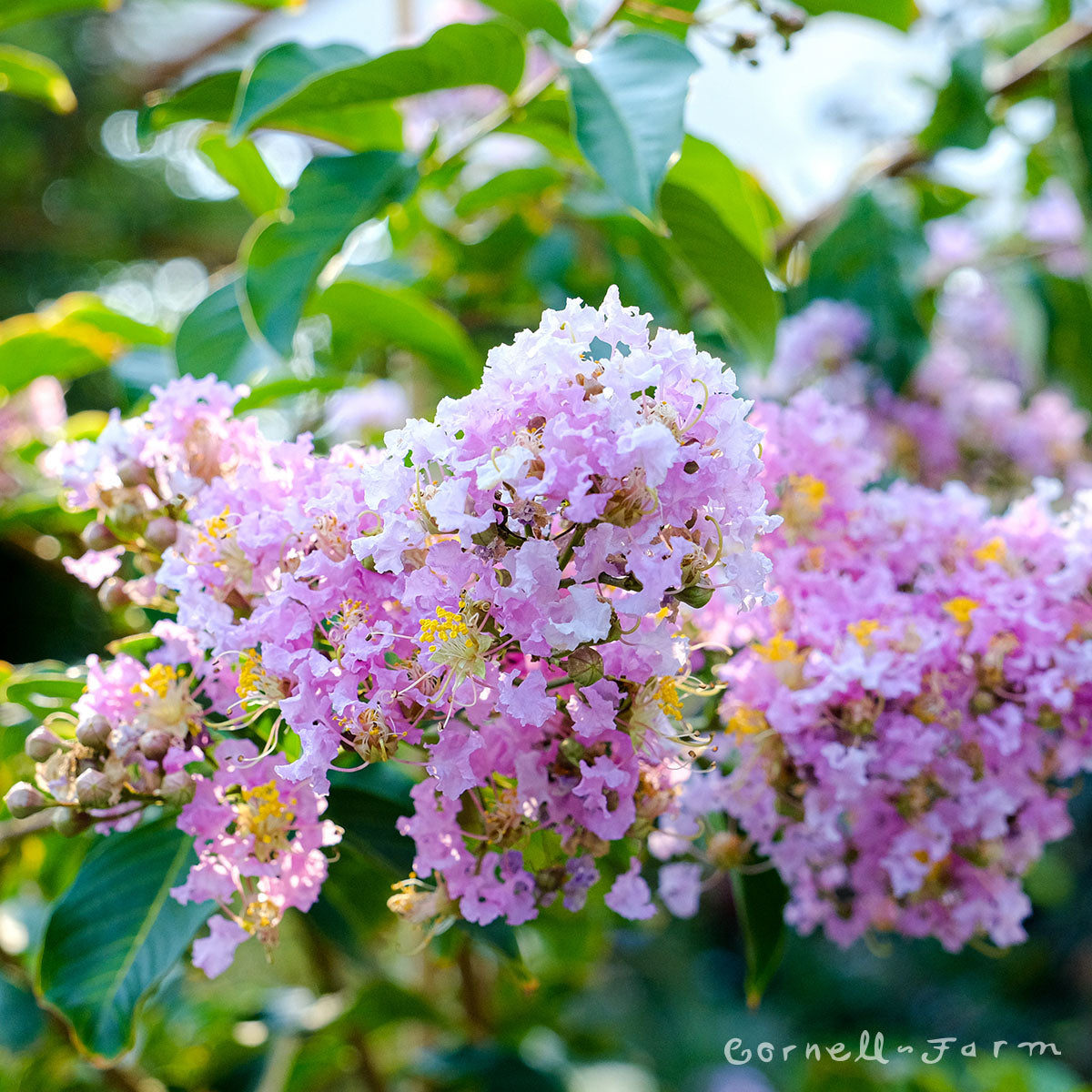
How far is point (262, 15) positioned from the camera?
9.09 feet

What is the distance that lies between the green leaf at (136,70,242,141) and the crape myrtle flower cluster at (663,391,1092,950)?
602mm

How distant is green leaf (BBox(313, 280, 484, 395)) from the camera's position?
103cm

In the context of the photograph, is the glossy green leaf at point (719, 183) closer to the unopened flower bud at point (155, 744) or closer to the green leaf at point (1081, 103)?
the green leaf at point (1081, 103)

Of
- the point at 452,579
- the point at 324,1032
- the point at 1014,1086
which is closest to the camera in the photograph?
the point at 452,579

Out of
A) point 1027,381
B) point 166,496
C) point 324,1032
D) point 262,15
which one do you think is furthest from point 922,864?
point 262,15

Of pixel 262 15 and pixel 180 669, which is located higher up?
pixel 180 669

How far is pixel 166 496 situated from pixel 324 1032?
911 mm

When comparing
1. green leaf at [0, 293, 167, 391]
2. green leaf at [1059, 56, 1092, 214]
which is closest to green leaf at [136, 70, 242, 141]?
green leaf at [0, 293, 167, 391]

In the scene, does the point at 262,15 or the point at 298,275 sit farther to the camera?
the point at 262,15

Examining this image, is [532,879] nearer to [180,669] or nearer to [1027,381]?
[180,669]

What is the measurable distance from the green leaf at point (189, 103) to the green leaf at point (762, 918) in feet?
2.83

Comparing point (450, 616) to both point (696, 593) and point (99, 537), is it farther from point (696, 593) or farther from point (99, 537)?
point (99, 537)

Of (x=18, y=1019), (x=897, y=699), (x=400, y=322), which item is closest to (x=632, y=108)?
(x=400, y=322)

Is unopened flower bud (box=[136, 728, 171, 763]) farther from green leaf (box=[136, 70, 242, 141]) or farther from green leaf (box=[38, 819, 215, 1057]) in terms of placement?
green leaf (box=[136, 70, 242, 141])
